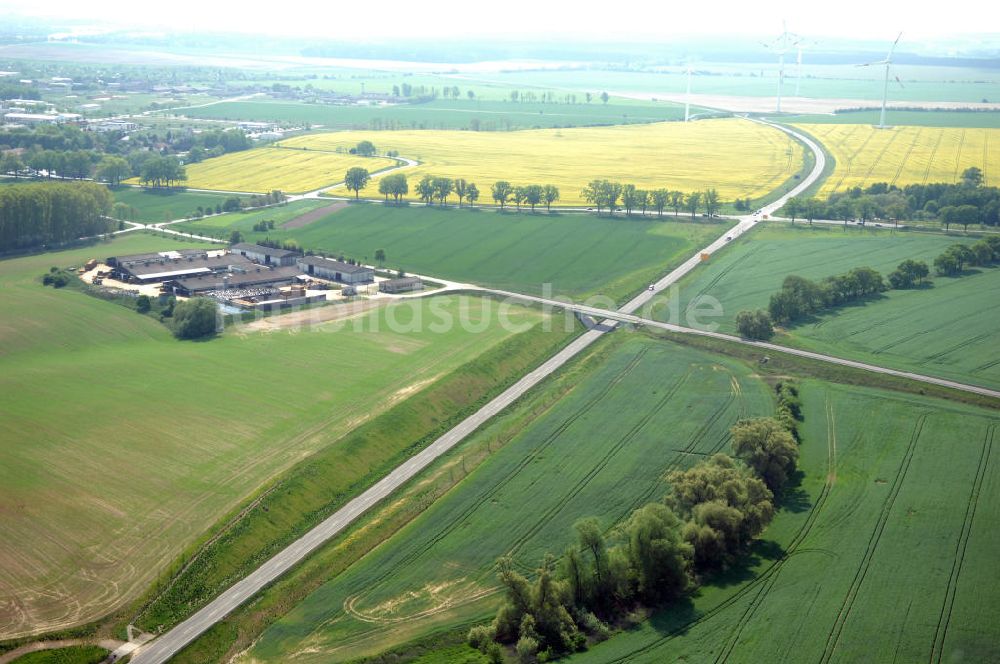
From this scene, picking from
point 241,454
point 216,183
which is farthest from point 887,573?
point 216,183

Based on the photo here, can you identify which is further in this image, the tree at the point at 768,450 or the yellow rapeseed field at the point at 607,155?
the yellow rapeseed field at the point at 607,155

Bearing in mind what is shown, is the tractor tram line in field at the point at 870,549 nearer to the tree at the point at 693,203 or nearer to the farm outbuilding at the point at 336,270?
the farm outbuilding at the point at 336,270

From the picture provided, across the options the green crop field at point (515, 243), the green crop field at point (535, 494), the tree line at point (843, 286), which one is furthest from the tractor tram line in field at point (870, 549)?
the green crop field at point (515, 243)

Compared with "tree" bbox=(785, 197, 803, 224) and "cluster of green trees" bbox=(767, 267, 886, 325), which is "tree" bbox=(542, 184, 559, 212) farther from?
"cluster of green trees" bbox=(767, 267, 886, 325)

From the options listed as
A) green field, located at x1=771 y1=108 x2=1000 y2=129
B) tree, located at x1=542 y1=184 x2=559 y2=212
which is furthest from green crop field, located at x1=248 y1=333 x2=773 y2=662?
green field, located at x1=771 y1=108 x2=1000 y2=129

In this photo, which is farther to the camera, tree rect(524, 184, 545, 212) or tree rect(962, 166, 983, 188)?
tree rect(962, 166, 983, 188)

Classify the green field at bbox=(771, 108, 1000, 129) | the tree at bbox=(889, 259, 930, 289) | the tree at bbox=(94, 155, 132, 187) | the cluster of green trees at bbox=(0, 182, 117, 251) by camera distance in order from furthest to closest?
the green field at bbox=(771, 108, 1000, 129) → the tree at bbox=(94, 155, 132, 187) → the cluster of green trees at bbox=(0, 182, 117, 251) → the tree at bbox=(889, 259, 930, 289)
